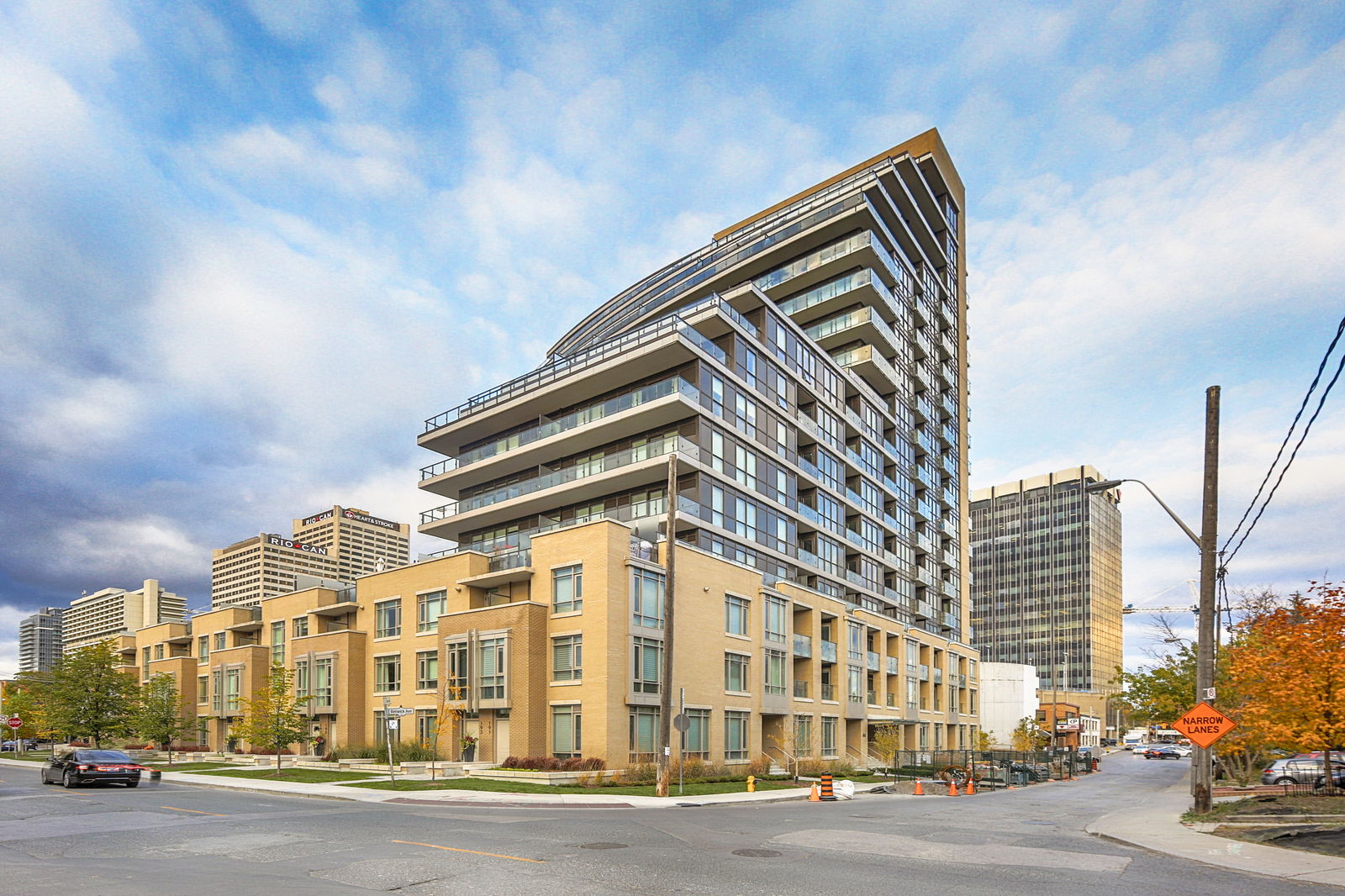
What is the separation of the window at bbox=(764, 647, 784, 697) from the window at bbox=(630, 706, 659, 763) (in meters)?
9.36

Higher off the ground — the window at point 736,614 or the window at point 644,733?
the window at point 736,614

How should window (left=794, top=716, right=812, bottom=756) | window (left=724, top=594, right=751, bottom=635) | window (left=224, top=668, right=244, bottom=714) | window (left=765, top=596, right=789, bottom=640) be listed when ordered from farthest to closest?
window (left=224, top=668, right=244, bottom=714) → window (left=794, top=716, right=812, bottom=756) → window (left=765, top=596, right=789, bottom=640) → window (left=724, top=594, right=751, bottom=635)

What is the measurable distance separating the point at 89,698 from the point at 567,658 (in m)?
38.1

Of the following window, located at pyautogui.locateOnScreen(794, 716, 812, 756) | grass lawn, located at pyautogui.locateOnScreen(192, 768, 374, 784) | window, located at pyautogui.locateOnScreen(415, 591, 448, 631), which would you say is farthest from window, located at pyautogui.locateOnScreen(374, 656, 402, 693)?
window, located at pyautogui.locateOnScreen(794, 716, 812, 756)

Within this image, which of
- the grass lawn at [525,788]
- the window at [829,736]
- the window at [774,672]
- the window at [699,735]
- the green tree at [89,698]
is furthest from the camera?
the green tree at [89,698]

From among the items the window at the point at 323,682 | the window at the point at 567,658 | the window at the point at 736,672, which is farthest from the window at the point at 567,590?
the window at the point at 323,682

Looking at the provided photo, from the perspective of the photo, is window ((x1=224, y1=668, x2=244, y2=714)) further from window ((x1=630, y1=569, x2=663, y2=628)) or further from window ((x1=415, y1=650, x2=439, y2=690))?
window ((x1=630, y1=569, x2=663, y2=628))

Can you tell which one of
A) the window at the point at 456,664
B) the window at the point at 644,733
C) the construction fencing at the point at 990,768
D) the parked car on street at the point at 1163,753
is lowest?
the parked car on street at the point at 1163,753

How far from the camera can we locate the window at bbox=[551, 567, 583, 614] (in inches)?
1524

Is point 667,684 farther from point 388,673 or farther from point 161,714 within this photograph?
point 161,714

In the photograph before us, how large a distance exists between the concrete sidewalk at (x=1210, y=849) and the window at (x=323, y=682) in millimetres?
39866

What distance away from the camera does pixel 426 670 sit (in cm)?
4681

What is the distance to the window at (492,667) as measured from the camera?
3928 centimetres

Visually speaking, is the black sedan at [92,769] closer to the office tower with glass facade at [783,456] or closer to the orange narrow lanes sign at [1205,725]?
the office tower with glass facade at [783,456]
